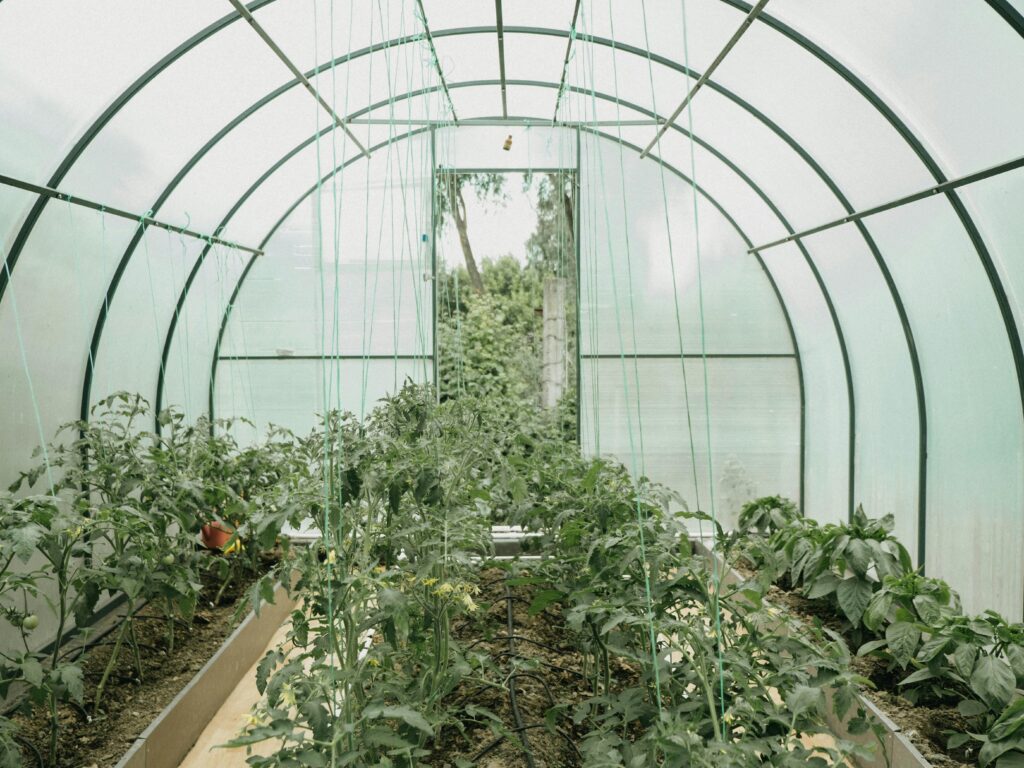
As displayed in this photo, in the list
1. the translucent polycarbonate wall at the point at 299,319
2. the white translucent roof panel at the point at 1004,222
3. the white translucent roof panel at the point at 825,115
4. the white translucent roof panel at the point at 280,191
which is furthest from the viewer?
the translucent polycarbonate wall at the point at 299,319

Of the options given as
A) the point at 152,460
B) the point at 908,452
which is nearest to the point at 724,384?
the point at 908,452

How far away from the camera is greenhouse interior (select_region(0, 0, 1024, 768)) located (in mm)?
2059

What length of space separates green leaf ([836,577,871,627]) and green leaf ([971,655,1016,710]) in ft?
3.14

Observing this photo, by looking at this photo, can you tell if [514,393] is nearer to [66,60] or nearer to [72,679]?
[66,60]

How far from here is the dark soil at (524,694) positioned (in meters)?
2.30

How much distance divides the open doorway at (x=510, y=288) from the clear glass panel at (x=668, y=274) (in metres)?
0.35

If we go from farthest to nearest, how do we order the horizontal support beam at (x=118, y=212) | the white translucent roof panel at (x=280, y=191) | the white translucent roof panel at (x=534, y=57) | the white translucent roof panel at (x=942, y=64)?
1. the white translucent roof panel at (x=280, y=191)
2. the white translucent roof panel at (x=534, y=57)
3. the horizontal support beam at (x=118, y=212)
4. the white translucent roof panel at (x=942, y=64)

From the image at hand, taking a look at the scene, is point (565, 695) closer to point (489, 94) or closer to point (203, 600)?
point (203, 600)

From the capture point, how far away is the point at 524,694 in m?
2.87

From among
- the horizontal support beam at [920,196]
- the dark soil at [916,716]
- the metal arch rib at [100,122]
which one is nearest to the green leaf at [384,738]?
the dark soil at [916,716]

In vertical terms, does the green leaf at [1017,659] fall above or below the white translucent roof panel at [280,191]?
below

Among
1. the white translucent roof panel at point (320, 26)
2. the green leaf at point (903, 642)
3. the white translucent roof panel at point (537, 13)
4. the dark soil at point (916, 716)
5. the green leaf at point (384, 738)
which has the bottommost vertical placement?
the dark soil at point (916, 716)

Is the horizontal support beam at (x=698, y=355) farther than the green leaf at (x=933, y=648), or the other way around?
the horizontal support beam at (x=698, y=355)

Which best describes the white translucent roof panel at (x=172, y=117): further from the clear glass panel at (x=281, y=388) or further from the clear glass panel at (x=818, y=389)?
the clear glass panel at (x=818, y=389)
